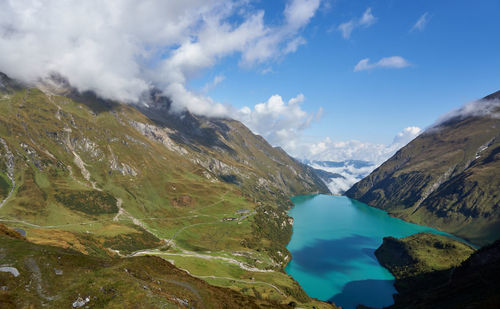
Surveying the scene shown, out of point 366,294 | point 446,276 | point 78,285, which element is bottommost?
point 366,294

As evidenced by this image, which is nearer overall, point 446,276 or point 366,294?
point 446,276

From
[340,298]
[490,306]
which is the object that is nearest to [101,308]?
[490,306]

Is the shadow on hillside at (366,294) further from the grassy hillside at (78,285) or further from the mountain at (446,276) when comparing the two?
the grassy hillside at (78,285)

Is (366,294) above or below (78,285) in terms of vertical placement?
below

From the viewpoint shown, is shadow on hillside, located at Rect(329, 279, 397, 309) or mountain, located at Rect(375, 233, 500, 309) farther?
shadow on hillside, located at Rect(329, 279, 397, 309)

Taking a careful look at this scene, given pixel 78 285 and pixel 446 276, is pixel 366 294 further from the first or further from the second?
pixel 78 285

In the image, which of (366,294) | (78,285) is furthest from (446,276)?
(78,285)

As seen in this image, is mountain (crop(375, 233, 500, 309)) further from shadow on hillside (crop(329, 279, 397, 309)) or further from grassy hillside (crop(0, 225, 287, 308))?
grassy hillside (crop(0, 225, 287, 308))

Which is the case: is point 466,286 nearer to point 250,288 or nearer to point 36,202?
point 250,288

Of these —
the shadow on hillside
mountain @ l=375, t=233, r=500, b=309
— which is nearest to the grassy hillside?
mountain @ l=375, t=233, r=500, b=309
